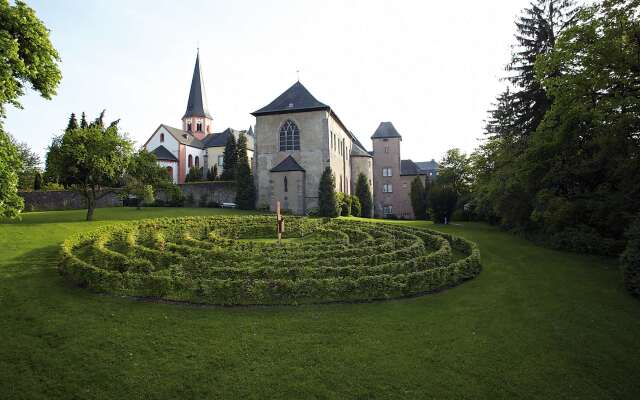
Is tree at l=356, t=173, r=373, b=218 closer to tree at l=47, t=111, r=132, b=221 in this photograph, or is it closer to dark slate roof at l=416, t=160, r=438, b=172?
tree at l=47, t=111, r=132, b=221

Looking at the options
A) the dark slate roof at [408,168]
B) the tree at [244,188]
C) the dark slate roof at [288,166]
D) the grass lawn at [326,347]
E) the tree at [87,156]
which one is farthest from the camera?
the dark slate roof at [408,168]

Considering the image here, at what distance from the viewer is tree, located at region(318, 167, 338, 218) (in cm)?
3725

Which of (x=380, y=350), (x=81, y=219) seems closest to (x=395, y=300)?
(x=380, y=350)

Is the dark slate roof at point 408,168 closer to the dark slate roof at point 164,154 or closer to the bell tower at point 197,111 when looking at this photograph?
the dark slate roof at point 164,154

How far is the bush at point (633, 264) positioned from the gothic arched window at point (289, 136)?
31416mm

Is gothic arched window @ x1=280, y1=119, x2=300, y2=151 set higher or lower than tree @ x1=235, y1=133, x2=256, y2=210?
higher

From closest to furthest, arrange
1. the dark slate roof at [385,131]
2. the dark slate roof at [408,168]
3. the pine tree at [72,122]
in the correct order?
1. the pine tree at [72,122]
2. the dark slate roof at [385,131]
3. the dark slate roof at [408,168]

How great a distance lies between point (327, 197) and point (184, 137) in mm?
42382

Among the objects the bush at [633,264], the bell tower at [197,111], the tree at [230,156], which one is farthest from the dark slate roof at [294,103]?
the bell tower at [197,111]

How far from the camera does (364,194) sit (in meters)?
49.5

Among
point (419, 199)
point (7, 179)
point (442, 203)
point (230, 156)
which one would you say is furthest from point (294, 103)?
point (7, 179)

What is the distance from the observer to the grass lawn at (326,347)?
6.70 m

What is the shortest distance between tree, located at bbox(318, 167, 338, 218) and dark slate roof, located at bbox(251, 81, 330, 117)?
7352mm

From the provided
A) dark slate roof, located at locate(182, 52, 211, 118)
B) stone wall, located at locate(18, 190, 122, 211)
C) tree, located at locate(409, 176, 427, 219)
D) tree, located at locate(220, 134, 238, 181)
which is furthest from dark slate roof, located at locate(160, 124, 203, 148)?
tree, located at locate(409, 176, 427, 219)
